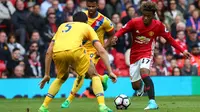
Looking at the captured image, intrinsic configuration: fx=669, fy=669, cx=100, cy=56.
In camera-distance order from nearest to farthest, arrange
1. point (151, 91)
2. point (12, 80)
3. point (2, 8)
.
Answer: point (151, 91) < point (12, 80) < point (2, 8)

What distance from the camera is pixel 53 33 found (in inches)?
965

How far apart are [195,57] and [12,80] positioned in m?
7.19

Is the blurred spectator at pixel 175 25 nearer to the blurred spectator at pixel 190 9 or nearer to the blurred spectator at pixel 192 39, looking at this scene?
the blurred spectator at pixel 192 39

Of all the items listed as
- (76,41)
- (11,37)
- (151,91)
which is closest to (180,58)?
(11,37)

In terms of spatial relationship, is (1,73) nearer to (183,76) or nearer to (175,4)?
(183,76)

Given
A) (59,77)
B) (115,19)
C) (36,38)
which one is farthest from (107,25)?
(115,19)

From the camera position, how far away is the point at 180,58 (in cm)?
2539

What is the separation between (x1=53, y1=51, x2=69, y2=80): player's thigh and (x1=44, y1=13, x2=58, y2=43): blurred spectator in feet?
34.0

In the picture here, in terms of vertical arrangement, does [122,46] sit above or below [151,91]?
above

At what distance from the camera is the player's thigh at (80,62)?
13547 mm

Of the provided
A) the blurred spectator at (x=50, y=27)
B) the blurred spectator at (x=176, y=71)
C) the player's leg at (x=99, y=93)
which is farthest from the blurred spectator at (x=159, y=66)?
the player's leg at (x=99, y=93)

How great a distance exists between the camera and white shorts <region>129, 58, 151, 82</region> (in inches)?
628

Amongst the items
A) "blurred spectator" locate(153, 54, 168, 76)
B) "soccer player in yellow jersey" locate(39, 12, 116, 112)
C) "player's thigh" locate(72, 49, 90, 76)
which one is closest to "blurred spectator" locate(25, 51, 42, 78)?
"blurred spectator" locate(153, 54, 168, 76)

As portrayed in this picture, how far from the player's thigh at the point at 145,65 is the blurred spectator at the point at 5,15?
8842 mm
